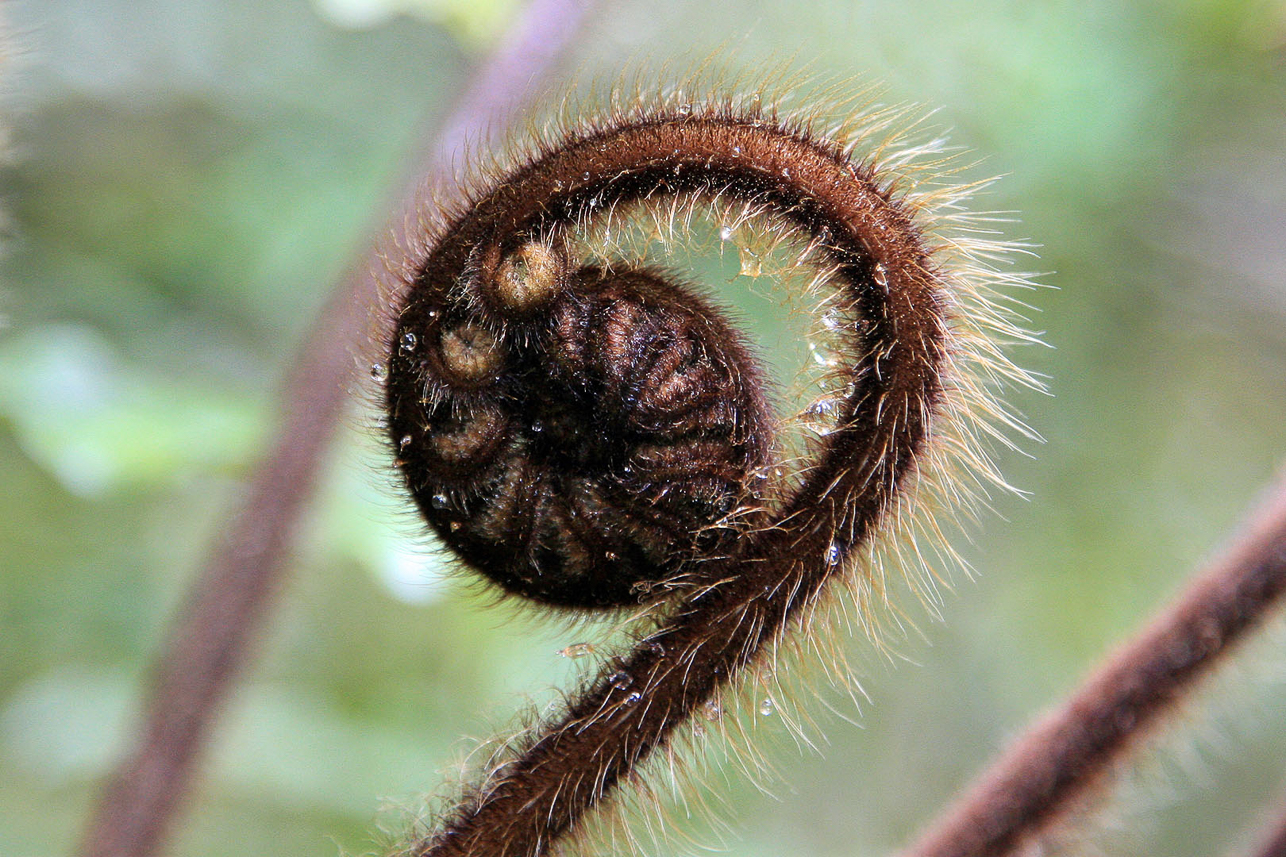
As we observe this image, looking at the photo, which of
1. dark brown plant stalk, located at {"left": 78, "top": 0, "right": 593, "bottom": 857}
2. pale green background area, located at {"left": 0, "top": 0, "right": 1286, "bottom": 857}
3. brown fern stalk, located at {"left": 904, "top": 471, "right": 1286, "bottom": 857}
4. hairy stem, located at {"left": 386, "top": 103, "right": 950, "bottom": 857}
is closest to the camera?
hairy stem, located at {"left": 386, "top": 103, "right": 950, "bottom": 857}

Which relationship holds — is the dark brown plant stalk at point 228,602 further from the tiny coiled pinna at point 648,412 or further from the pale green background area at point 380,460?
the tiny coiled pinna at point 648,412

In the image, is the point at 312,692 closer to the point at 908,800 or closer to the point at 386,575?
the point at 386,575

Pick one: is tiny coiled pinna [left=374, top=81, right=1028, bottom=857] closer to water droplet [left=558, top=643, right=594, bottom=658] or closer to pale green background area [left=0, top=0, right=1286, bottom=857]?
water droplet [left=558, top=643, right=594, bottom=658]

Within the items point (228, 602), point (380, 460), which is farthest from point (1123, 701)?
point (380, 460)

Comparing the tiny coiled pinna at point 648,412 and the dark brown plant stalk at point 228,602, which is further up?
the tiny coiled pinna at point 648,412

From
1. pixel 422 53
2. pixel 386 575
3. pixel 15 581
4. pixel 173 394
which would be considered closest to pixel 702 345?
pixel 386 575

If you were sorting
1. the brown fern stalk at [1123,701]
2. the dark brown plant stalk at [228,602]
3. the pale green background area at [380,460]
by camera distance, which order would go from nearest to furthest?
the brown fern stalk at [1123,701] < the dark brown plant stalk at [228,602] < the pale green background area at [380,460]

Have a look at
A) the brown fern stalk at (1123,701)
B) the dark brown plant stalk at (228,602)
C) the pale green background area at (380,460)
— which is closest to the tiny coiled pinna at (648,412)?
the brown fern stalk at (1123,701)

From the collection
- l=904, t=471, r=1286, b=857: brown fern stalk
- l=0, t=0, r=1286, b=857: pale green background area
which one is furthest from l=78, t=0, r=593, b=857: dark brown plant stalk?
l=904, t=471, r=1286, b=857: brown fern stalk
